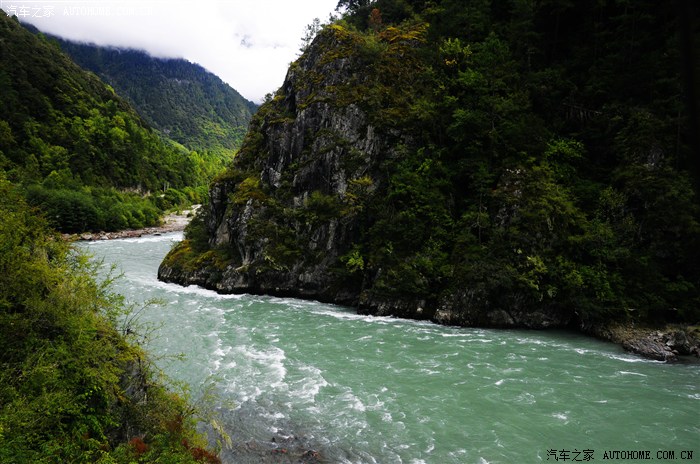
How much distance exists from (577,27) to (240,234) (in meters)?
34.2

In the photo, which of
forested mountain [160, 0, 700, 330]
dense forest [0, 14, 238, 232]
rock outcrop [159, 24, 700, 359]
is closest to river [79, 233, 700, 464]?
rock outcrop [159, 24, 700, 359]

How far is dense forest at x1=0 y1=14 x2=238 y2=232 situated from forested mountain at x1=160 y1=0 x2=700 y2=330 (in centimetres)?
4273

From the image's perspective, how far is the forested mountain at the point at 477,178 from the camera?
75.4 ft

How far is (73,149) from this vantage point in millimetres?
88438

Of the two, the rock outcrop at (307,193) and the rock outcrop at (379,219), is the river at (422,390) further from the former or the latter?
the rock outcrop at (307,193)

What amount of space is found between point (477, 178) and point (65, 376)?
25.5 metres

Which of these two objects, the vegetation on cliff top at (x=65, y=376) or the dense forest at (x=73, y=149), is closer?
the vegetation on cliff top at (x=65, y=376)

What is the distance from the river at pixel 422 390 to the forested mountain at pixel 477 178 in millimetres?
3447

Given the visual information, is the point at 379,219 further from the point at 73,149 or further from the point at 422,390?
the point at 73,149

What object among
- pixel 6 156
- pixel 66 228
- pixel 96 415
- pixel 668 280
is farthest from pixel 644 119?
pixel 6 156

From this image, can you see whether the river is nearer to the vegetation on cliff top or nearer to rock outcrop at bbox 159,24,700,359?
the vegetation on cliff top

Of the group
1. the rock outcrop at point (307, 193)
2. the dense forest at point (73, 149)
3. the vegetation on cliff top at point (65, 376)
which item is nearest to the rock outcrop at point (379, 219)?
the rock outcrop at point (307, 193)

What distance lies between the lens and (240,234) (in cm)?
3266

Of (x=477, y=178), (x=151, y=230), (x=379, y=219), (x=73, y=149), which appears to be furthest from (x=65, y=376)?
(x=73, y=149)
